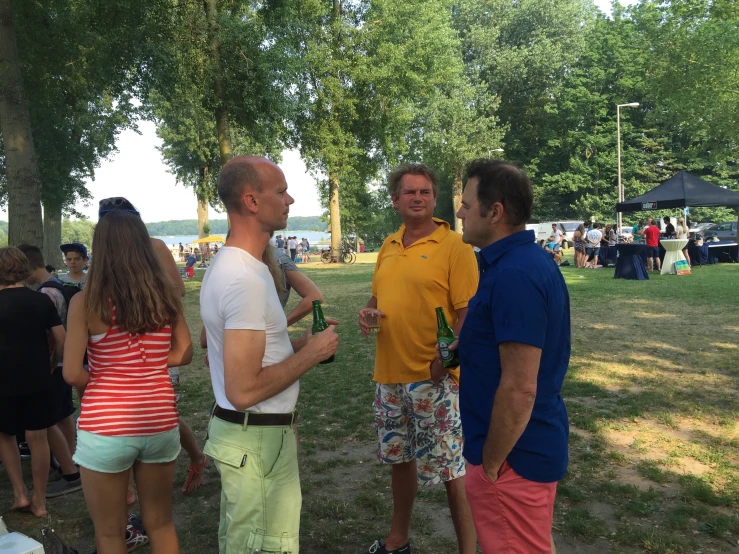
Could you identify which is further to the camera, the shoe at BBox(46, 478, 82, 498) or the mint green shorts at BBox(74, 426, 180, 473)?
the shoe at BBox(46, 478, 82, 498)

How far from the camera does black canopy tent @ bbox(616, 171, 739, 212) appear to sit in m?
Answer: 18.0

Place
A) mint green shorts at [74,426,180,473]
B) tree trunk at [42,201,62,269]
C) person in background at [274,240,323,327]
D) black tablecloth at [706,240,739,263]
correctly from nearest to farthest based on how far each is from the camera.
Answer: mint green shorts at [74,426,180,473] < person in background at [274,240,323,327] < black tablecloth at [706,240,739,263] < tree trunk at [42,201,62,269]

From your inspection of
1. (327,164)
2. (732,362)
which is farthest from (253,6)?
(732,362)

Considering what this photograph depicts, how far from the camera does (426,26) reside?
28734mm

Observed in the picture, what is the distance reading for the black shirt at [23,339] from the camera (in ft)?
11.8

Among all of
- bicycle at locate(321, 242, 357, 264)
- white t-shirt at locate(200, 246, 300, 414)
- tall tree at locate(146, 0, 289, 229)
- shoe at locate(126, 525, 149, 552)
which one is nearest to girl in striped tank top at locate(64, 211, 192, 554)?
white t-shirt at locate(200, 246, 300, 414)

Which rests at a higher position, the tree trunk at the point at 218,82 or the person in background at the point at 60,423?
the tree trunk at the point at 218,82

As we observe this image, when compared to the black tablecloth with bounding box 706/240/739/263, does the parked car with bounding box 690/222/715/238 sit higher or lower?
higher

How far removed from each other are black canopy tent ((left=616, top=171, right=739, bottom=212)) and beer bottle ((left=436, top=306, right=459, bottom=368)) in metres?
18.3

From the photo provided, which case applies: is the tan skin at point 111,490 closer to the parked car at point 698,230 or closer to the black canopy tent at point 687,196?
the black canopy tent at point 687,196

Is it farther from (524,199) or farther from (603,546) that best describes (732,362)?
(524,199)

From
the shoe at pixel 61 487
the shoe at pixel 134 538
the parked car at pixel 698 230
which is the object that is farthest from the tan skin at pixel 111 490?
A: the parked car at pixel 698 230

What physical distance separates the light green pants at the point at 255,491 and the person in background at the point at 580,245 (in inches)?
777

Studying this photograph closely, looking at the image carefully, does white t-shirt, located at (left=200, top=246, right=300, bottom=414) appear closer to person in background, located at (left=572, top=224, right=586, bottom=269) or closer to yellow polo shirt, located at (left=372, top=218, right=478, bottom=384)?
yellow polo shirt, located at (left=372, top=218, right=478, bottom=384)
